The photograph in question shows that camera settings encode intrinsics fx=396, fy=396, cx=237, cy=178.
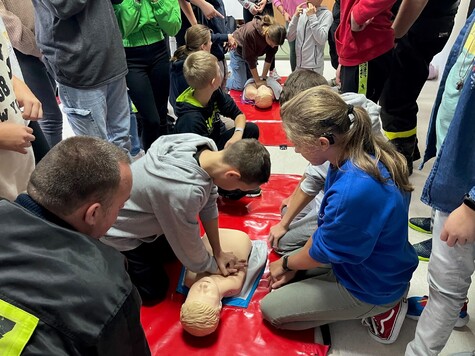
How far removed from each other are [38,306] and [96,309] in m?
0.09

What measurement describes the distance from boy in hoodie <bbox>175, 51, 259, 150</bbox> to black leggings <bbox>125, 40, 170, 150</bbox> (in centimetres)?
20

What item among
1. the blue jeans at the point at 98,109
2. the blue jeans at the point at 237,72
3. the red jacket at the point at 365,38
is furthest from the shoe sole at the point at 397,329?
the blue jeans at the point at 237,72

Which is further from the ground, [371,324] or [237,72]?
[371,324]

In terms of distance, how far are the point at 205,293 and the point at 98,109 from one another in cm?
101

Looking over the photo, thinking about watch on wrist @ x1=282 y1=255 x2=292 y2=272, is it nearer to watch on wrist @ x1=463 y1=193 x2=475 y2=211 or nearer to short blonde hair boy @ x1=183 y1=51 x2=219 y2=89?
watch on wrist @ x1=463 y1=193 x2=475 y2=211

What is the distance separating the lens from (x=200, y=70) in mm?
2074

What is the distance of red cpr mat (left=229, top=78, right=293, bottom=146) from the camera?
9.68 ft

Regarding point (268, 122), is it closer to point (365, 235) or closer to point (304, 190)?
point (304, 190)

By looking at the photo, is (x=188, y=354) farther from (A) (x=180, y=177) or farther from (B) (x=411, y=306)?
(B) (x=411, y=306)

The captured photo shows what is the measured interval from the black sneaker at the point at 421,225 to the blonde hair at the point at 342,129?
828 mm

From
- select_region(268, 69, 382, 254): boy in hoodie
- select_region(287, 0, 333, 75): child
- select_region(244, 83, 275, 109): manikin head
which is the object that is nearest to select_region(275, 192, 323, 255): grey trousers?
select_region(268, 69, 382, 254): boy in hoodie

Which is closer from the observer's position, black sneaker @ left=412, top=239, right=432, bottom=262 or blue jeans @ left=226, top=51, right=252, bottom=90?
black sneaker @ left=412, top=239, right=432, bottom=262

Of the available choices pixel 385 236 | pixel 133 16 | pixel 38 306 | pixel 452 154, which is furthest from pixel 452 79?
pixel 133 16

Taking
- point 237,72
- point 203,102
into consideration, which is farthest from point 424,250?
point 237,72
